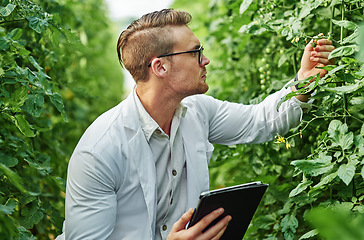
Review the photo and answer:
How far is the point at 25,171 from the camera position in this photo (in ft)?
7.90

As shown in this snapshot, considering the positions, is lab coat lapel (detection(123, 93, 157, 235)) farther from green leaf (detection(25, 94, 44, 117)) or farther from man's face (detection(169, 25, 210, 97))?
green leaf (detection(25, 94, 44, 117))

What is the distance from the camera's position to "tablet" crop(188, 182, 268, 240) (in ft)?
5.52

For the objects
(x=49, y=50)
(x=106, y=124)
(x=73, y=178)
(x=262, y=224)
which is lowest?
(x=262, y=224)

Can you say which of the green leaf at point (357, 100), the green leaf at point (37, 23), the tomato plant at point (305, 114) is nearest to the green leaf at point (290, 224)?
the tomato plant at point (305, 114)

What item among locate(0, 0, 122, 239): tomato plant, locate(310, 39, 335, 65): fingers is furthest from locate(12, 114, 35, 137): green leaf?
locate(310, 39, 335, 65): fingers

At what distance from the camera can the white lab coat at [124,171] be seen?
71.7 inches

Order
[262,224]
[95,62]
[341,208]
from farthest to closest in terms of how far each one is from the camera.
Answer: [95,62] → [262,224] → [341,208]

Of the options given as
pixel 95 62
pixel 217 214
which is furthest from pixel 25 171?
pixel 95 62

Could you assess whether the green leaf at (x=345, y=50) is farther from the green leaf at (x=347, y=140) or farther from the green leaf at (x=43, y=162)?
the green leaf at (x=43, y=162)

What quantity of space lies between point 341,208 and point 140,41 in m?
1.11

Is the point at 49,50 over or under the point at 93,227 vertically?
over

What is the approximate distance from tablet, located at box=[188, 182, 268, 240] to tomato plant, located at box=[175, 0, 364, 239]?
15 centimetres

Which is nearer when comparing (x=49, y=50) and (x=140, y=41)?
(x=140, y=41)

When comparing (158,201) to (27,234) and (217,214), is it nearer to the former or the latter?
(217,214)
